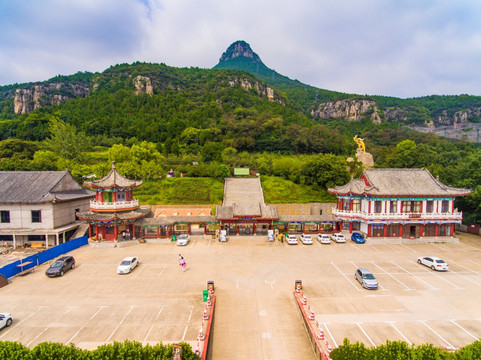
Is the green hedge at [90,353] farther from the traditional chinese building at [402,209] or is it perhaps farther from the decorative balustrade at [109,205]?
the traditional chinese building at [402,209]

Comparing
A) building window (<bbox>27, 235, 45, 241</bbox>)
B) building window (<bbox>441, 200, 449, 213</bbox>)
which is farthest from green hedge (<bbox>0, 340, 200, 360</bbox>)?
building window (<bbox>441, 200, 449, 213</bbox>)

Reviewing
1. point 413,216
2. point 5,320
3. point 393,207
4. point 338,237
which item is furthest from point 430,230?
point 5,320

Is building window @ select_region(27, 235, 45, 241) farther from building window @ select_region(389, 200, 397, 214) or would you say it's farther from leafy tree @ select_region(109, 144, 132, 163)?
building window @ select_region(389, 200, 397, 214)

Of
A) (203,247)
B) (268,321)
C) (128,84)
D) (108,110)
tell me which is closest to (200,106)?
(108,110)

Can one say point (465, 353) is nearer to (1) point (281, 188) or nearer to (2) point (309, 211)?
(2) point (309, 211)

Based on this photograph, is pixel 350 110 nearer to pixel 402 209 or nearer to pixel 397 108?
pixel 397 108

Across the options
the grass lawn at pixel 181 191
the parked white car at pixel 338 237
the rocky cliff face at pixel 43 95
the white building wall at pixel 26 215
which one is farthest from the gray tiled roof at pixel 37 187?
the rocky cliff face at pixel 43 95
